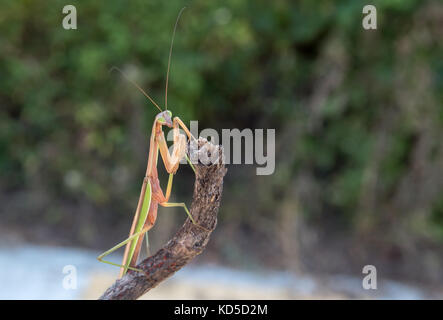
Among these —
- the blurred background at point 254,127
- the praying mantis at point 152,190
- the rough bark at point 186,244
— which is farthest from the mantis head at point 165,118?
the blurred background at point 254,127

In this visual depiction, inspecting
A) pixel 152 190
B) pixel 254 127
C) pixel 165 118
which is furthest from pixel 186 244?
pixel 254 127

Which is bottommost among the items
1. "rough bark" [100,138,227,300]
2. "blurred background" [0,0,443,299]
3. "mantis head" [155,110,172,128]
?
"rough bark" [100,138,227,300]

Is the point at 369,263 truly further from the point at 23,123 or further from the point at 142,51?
the point at 23,123

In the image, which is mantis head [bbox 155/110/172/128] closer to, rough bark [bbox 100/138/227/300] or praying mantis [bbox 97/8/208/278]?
praying mantis [bbox 97/8/208/278]

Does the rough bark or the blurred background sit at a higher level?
the blurred background

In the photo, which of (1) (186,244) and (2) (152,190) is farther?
(2) (152,190)

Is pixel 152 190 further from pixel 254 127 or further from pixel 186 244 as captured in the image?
pixel 254 127

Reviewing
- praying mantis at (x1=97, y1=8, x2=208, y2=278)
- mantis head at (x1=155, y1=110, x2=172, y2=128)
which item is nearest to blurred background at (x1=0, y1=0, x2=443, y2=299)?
praying mantis at (x1=97, y1=8, x2=208, y2=278)
